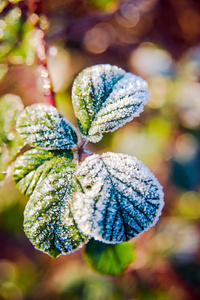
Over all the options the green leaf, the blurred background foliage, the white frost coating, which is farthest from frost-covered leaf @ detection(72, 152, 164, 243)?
the blurred background foliage

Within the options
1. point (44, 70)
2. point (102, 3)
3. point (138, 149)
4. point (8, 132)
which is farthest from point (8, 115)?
point (138, 149)

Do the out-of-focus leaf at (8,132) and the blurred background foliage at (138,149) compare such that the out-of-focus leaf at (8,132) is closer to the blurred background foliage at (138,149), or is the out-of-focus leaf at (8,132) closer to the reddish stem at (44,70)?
the reddish stem at (44,70)

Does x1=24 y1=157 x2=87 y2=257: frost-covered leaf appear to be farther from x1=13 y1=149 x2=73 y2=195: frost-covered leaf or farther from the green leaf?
the green leaf

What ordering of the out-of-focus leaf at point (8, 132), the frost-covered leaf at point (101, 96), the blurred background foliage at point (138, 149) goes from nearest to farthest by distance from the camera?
the frost-covered leaf at point (101, 96) < the out-of-focus leaf at point (8, 132) < the blurred background foliage at point (138, 149)

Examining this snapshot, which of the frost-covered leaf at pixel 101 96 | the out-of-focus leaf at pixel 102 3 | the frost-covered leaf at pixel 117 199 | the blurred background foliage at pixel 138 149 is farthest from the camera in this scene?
the blurred background foliage at pixel 138 149

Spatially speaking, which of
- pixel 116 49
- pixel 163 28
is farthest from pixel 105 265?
pixel 163 28

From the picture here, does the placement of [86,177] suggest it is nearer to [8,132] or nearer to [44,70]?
[8,132]

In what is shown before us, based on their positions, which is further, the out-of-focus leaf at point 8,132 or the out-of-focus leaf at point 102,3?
the out-of-focus leaf at point 102,3

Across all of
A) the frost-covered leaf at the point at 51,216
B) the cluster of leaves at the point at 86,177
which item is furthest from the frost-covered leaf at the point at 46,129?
the frost-covered leaf at the point at 51,216
